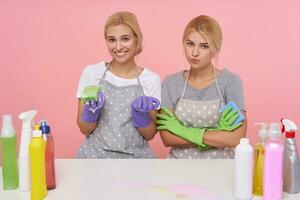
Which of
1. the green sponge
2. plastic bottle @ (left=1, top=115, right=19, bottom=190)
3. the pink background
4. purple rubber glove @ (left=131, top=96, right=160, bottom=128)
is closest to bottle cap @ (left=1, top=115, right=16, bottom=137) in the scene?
plastic bottle @ (left=1, top=115, right=19, bottom=190)

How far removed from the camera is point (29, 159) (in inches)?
48.2

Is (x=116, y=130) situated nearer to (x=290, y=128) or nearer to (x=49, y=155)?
(x=49, y=155)

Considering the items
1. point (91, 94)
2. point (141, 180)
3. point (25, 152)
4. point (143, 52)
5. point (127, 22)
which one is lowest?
point (141, 180)

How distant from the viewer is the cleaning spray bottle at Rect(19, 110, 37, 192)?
1.23 metres

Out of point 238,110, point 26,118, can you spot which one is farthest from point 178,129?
point 26,118

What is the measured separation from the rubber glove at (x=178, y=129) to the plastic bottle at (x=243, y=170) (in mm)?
427

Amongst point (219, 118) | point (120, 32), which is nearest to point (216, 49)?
point (219, 118)

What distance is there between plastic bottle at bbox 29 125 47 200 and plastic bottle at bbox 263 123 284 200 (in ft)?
1.83

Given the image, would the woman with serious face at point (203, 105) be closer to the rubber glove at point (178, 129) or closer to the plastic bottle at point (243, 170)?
the rubber glove at point (178, 129)

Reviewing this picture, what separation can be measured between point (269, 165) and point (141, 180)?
0.37 meters

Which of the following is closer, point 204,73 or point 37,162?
point 37,162

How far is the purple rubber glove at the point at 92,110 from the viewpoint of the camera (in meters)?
1.62

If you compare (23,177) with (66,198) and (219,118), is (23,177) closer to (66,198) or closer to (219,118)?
(66,198)

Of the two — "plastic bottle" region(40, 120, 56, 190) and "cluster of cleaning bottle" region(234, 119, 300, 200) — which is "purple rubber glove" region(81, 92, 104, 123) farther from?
"cluster of cleaning bottle" region(234, 119, 300, 200)
